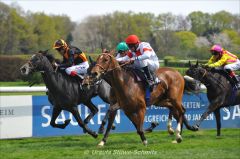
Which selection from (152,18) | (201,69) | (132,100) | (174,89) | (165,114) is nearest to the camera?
(132,100)

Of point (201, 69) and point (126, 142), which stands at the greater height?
point (201, 69)

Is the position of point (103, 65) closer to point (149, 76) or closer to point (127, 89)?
point (127, 89)

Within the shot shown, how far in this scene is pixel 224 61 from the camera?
11312 millimetres

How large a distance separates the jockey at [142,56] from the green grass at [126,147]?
128 centimetres

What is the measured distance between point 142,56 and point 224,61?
339 centimetres

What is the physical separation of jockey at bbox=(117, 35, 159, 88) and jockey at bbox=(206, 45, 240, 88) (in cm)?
273

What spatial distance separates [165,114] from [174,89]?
3028 mm

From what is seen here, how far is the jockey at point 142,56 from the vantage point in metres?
8.64

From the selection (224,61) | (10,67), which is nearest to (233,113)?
(224,61)

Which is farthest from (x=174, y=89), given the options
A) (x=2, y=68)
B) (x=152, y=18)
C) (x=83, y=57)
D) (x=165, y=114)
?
(x=152, y=18)

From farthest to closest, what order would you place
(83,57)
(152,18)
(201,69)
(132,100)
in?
(152,18) → (201,69) → (83,57) → (132,100)

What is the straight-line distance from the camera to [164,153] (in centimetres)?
812

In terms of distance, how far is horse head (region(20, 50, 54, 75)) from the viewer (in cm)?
933

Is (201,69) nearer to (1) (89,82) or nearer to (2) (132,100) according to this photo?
(2) (132,100)
